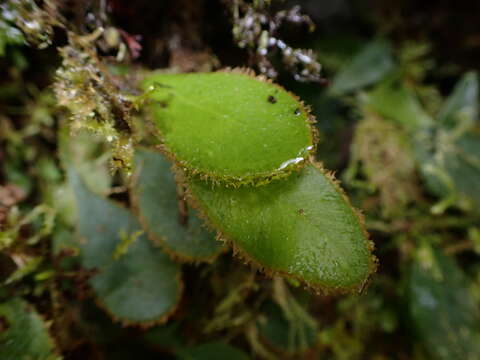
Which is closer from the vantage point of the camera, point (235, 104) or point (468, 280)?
point (235, 104)

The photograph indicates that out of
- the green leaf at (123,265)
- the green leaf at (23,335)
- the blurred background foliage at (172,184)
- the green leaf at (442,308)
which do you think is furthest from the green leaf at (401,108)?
the green leaf at (23,335)

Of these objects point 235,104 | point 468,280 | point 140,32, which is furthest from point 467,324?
point 140,32

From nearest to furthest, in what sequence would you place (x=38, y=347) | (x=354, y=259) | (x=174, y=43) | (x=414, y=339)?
(x=354, y=259) → (x=38, y=347) → (x=174, y=43) → (x=414, y=339)

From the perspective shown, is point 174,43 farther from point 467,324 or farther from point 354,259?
point 467,324

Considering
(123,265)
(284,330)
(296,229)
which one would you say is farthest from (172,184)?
(284,330)

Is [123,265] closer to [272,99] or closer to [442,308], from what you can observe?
[272,99]
